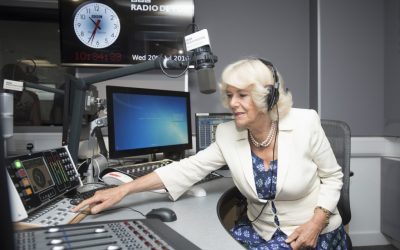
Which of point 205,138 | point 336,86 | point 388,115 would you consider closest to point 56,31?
point 205,138

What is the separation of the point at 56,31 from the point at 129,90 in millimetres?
1208

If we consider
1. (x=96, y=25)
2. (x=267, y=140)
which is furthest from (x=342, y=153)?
(x=96, y=25)

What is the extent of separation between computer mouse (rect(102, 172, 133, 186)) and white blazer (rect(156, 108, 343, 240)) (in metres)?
0.19

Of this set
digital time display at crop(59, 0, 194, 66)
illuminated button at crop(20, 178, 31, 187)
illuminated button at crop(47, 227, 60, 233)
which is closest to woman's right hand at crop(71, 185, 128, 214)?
illuminated button at crop(20, 178, 31, 187)

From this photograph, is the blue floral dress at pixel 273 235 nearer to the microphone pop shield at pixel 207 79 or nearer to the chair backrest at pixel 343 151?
the chair backrest at pixel 343 151

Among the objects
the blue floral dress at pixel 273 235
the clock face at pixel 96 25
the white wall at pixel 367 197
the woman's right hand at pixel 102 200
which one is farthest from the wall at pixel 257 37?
the woman's right hand at pixel 102 200

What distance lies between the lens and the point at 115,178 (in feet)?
4.65

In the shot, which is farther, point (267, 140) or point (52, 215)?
point (267, 140)

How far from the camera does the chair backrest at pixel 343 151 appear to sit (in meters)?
1.60

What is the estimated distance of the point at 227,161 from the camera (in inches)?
54.0

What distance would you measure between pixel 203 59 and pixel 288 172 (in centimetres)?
55

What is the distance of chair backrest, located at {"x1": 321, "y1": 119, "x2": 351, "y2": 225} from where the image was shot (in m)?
1.60

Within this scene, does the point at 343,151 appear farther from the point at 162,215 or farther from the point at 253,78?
the point at 162,215

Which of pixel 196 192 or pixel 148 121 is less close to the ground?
pixel 148 121
